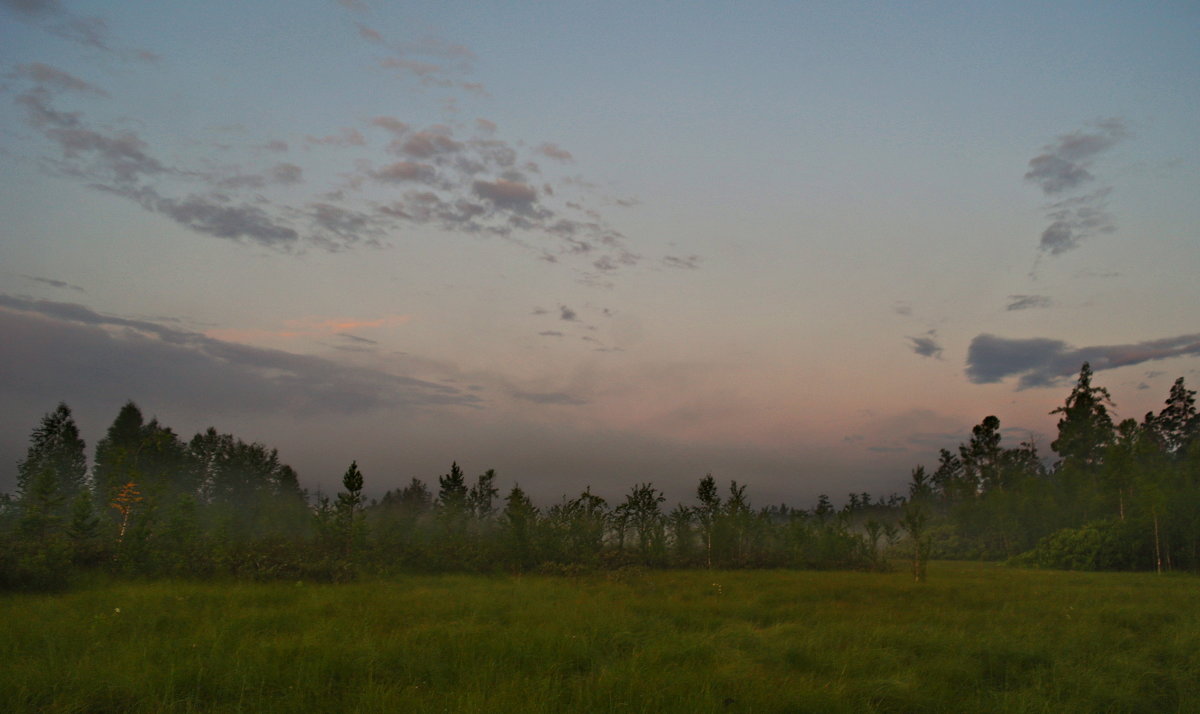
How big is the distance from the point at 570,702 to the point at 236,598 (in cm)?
949

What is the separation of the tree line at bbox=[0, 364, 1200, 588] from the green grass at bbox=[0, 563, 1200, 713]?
5.27 metres

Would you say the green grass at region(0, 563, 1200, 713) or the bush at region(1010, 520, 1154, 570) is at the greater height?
the green grass at region(0, 563, 1200, 713)

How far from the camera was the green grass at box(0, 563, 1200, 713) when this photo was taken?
7211mm

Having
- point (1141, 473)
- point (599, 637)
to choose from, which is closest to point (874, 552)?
point (1141, 473)

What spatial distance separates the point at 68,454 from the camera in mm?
52906

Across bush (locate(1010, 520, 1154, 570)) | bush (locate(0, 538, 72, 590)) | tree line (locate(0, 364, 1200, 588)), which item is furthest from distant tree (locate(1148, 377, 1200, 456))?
bush (locate(0, 538, 72, 590))

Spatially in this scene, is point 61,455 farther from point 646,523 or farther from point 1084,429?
point 1084,429

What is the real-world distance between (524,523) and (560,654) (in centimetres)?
1789

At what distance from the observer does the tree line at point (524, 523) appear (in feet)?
62.6

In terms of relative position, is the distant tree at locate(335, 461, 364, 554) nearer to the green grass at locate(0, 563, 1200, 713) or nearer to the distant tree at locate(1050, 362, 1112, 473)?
the green grass at locate(0, 563, 1200, 713)

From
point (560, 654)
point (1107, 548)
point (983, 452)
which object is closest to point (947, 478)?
point (983, 452)

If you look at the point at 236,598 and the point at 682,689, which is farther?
the point at 236,598

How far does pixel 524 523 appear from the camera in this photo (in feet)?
87.2

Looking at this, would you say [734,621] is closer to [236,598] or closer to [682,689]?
[682,689]
